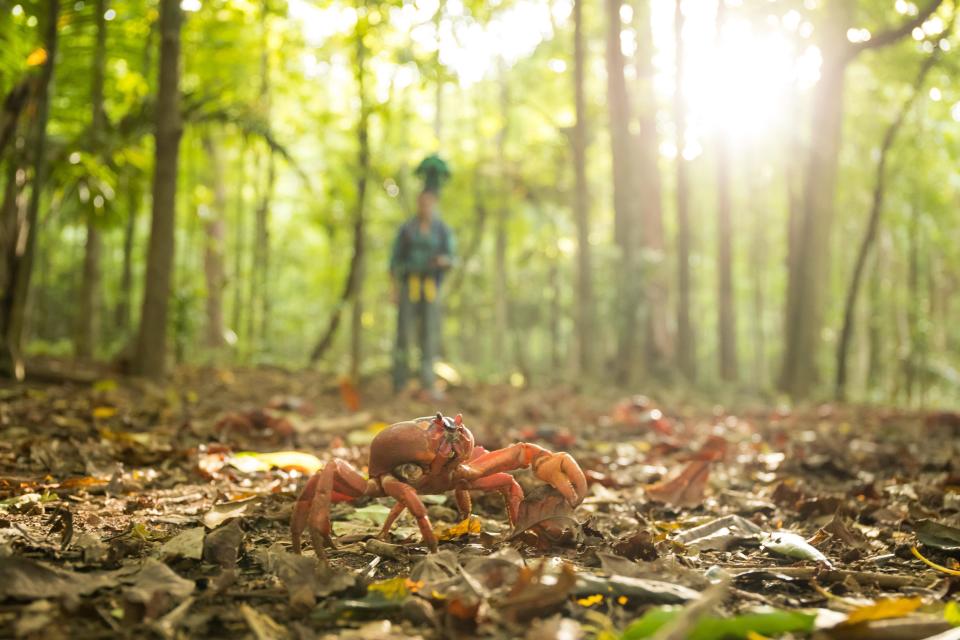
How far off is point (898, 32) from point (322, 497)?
11935 mm

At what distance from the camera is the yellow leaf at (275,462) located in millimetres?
4117

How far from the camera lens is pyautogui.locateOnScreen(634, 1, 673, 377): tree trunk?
14930mm

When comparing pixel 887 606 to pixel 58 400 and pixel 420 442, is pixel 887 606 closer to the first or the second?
pixel 420 442

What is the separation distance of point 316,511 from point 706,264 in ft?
112

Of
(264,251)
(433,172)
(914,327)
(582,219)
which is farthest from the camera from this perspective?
(914,327)

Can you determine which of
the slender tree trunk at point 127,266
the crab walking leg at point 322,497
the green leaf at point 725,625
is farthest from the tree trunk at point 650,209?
the green leaf at point 725,625

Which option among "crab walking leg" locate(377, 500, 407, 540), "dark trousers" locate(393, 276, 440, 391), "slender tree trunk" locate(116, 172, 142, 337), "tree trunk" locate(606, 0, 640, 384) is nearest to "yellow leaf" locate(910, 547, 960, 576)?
"crab walking leg" locate(377, 500, 407, 540)

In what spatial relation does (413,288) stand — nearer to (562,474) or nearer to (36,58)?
(36,58)

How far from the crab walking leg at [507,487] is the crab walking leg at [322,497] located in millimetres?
413

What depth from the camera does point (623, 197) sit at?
1277 centimetres

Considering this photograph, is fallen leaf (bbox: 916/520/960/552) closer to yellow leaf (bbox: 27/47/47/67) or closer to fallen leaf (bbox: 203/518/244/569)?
fallen leaf (bbox: 203/518/244/569)

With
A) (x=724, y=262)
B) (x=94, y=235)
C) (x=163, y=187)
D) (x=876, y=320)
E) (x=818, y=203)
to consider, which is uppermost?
(x=818, y=203)

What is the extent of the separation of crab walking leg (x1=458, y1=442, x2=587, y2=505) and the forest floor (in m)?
0.09

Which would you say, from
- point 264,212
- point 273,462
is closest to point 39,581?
point 273,462
